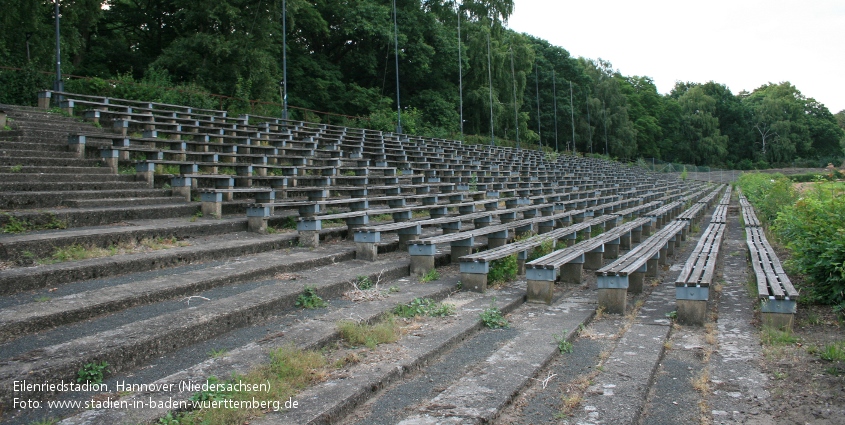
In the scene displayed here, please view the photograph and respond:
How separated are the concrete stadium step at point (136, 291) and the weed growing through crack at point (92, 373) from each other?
75cm

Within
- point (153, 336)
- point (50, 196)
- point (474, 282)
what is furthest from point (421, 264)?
point (50, 196)

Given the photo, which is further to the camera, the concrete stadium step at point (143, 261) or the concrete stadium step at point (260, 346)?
the concrete stadium step at point (143, 261)

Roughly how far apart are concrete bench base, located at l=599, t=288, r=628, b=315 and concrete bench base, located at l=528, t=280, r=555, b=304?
0.52 m

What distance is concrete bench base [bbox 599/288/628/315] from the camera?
5.74 m

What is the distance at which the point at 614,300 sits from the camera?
18.9ft

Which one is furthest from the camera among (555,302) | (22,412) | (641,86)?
(641,86)

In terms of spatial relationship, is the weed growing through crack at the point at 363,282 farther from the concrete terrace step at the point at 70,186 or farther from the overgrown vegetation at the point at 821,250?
the overgrown vegetation at the point at 821,250

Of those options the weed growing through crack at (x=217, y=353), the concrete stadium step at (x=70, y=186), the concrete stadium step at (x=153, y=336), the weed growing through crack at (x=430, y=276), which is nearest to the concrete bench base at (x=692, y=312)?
the weed growing through crack at (x=430, y=276)

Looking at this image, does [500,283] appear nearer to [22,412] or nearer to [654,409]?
[654,409]

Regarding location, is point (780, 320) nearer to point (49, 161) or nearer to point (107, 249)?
point (107, 249)

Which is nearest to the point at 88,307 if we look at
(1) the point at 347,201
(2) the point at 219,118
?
(1) the point at 347,201

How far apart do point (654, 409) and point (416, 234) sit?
463 centimetres

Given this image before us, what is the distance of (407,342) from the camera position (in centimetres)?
439

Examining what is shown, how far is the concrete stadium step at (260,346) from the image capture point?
292 centimetres
